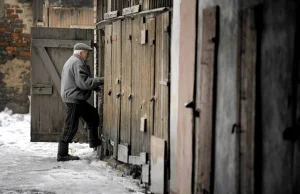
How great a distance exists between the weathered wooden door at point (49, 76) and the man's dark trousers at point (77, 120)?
0.93 m

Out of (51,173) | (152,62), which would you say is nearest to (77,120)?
(51,173)

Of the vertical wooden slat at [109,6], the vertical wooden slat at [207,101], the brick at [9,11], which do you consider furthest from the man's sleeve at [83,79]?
the brick at [9,11]

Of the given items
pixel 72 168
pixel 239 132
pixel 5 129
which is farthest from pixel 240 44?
pixel 5 129

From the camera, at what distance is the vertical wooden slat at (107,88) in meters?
7.54

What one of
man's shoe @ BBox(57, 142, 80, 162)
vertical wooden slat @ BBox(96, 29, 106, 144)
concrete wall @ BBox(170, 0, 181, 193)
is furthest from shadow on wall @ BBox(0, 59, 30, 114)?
concrete wall @ BBox(170, 0, 181, 193)

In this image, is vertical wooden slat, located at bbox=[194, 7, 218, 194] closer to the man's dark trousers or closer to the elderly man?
the elderly man

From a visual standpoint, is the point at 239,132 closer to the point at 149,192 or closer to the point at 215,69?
the point at 215,69

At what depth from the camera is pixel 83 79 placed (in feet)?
24.9

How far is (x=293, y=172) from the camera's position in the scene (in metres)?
3.15

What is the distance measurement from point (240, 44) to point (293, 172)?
985 mm

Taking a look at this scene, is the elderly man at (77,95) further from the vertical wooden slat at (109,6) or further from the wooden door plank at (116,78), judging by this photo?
the vertical wooden slat at (109,6)

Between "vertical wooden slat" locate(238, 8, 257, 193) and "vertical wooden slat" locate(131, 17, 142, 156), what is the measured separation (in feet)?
A: 9.46

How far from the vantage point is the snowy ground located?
595 centimetres

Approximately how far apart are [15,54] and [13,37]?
433 mm
